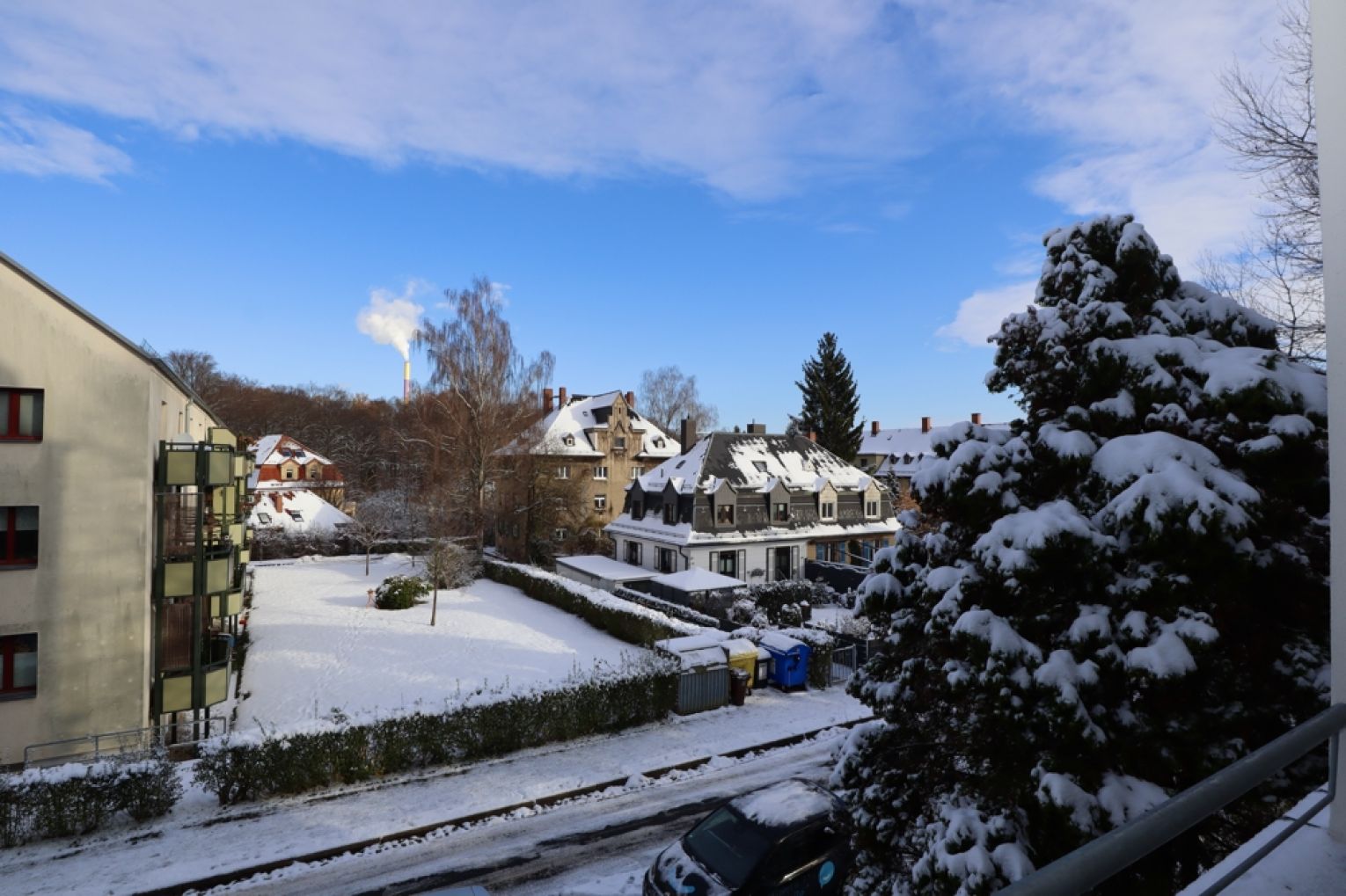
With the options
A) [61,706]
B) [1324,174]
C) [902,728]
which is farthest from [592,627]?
[1324,174]

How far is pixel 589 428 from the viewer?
52688 mm

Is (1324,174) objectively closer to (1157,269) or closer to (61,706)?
(1157,269)

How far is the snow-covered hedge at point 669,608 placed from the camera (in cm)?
2316

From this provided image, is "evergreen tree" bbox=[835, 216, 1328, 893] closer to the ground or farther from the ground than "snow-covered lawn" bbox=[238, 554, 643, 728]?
farther from the ground

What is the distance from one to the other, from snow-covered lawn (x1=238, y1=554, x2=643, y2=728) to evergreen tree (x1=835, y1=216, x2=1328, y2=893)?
11718mm

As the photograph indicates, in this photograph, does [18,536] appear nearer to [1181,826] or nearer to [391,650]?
[391,650]

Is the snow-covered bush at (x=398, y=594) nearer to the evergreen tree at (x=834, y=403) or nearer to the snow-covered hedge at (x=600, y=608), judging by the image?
the snow-covered hedge at (x=600, y=608)

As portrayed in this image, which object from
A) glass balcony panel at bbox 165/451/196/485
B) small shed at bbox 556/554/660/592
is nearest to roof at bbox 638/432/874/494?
small shed at bbox 556/554/660/592

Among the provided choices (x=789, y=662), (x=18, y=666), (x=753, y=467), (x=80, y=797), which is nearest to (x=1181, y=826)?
(x=80, y=797)

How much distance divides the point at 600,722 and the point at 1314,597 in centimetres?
1335

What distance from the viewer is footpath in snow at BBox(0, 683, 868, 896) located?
33.3 ft

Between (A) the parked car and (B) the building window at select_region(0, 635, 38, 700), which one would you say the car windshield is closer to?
(A) the parked car

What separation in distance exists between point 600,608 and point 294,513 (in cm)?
2661

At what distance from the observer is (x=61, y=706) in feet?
45.7
